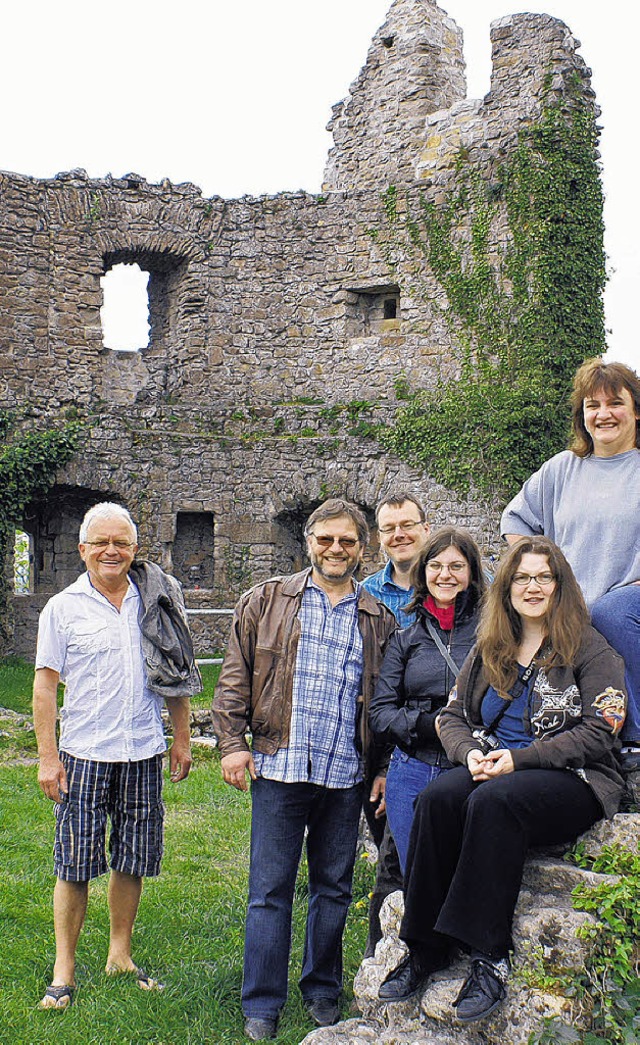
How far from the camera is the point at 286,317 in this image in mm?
15242

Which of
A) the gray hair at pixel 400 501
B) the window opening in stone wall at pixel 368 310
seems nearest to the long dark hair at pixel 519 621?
the gray hair at pixel 400 501

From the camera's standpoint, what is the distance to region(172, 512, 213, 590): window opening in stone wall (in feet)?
45.5

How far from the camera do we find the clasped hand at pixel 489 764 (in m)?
3.28

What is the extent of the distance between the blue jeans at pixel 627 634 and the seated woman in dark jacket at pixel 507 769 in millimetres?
126

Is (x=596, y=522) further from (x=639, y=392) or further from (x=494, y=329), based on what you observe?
A: (x=494, y=329)

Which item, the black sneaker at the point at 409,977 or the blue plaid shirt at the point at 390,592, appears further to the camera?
the blue plaid shirt at the point at 390,592

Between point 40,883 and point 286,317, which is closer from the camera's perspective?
point 40,883

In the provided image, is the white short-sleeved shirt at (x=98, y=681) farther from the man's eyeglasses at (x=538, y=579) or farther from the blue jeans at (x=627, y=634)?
the blue jeans at (x=627, y=634)

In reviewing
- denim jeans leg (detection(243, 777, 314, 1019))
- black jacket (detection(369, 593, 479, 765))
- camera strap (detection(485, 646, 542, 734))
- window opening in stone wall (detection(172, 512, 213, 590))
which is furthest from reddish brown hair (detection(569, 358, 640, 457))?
window opening in stone wall (detection(172, 512, 213, 590))

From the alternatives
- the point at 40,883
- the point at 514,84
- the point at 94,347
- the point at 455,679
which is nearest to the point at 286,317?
the point at 94,347

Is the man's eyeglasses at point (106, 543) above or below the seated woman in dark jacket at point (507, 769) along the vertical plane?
above

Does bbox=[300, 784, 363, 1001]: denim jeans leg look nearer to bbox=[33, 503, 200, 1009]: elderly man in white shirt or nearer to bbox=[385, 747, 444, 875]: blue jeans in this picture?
bbox=[385, 747, 444, 875]: blue jeans

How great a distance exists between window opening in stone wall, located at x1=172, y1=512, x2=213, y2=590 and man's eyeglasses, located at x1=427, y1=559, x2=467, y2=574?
1009 centimetres

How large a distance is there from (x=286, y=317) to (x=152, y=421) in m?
2.96
